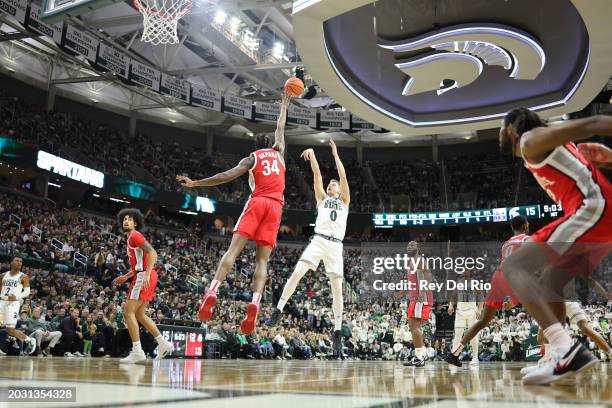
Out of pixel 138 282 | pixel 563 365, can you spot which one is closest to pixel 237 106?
pixel 138 282

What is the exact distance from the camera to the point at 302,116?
25.3 meters

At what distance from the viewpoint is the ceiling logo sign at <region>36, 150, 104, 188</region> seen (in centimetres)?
2002

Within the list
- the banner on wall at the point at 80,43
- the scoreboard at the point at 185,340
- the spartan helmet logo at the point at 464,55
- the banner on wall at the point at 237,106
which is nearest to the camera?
the spartan helmet logo at the point at 464,55

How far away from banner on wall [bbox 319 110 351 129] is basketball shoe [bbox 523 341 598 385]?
76.0 ft

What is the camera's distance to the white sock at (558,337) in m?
2.71

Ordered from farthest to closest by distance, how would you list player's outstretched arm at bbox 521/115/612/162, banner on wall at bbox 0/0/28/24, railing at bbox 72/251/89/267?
1. railing at bbox 72/251/89/267
2. banner on wall at bbox 0/0/28/24
3. player's outstretched arm at bbox 521/115/612/162

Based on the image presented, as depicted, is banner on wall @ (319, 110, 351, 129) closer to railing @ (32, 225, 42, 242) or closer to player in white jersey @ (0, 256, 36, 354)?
railing @ (32, 225, 42, 242)

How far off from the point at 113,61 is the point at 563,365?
761 inches

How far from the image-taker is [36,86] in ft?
80.2

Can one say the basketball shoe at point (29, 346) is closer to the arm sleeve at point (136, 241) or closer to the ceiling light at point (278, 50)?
the arm sleeve at point (136, 241)

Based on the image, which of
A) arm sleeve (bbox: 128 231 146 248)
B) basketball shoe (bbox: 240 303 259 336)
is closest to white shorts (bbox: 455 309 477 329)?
basketball shoe (bbox: 240 303 259 336)

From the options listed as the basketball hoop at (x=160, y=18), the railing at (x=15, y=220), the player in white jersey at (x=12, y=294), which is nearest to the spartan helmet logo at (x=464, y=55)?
the basketball hoop at (x=160, y=18)

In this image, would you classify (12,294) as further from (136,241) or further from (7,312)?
(136,241)

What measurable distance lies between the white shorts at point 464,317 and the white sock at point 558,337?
527cm
